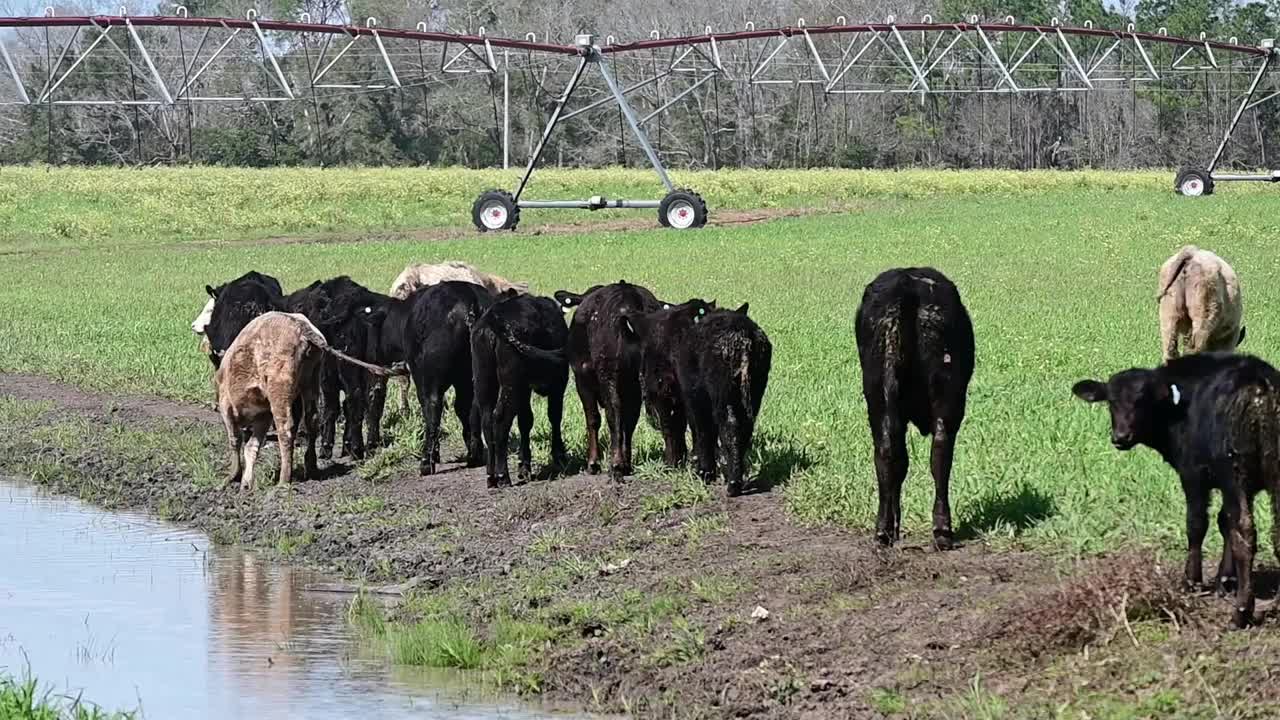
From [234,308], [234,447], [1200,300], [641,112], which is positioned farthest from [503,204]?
[641,112]

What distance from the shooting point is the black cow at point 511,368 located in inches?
558

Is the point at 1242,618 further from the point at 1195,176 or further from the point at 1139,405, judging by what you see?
the point at 1195,176

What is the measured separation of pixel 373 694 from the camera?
375 inches

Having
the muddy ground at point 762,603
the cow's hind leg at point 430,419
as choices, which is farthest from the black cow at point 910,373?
the cow's hind leg at point 430,419

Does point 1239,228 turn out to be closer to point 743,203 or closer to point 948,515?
point 743,203

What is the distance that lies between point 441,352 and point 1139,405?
23.9 ft

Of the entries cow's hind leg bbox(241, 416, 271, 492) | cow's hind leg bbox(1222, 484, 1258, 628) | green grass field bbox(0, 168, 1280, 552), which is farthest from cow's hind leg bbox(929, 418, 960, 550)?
cow's hind leg bbox(241, 416, 271, 492)

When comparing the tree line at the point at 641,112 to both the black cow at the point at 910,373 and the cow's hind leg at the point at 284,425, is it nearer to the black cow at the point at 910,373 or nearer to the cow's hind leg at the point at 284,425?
the cow's hind leg at the point at 284,425

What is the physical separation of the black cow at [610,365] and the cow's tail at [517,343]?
0.20 metres

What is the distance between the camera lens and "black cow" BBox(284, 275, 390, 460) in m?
16.7

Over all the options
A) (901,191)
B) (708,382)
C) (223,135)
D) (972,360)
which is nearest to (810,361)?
(708,382)

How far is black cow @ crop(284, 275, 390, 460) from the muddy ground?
5.11 feet

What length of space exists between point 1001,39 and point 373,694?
8815 cm

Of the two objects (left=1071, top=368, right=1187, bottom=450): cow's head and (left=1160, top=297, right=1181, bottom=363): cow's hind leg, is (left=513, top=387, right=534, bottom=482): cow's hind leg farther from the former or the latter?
(left=1071, top=368, right=1187, bottom=450): cow's head
